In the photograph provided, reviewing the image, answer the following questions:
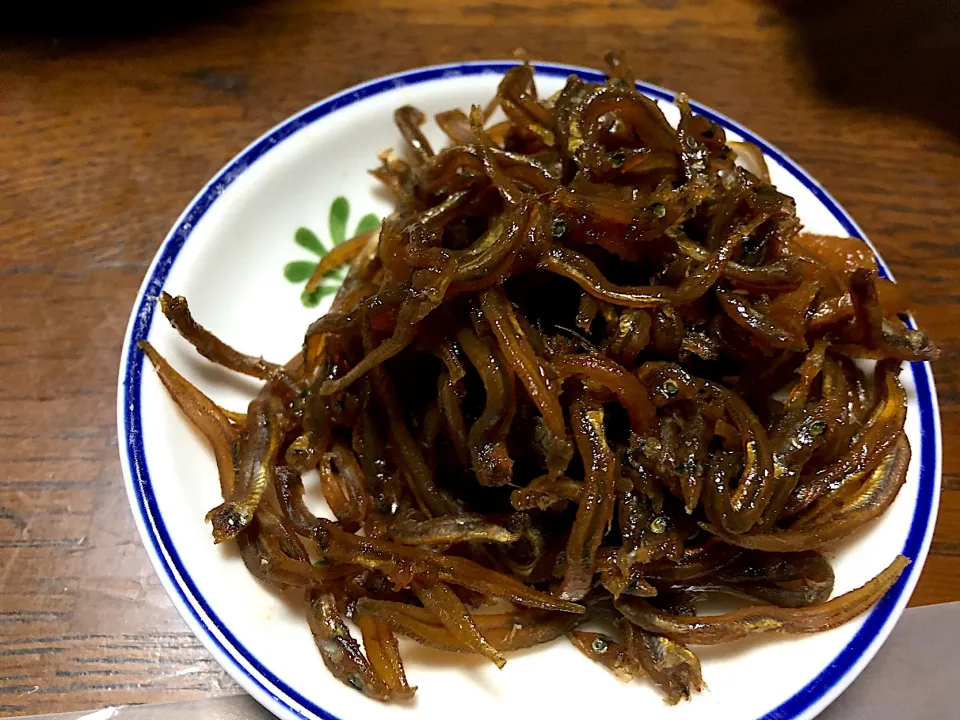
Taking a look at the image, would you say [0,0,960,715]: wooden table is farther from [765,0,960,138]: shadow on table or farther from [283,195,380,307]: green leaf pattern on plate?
[283,195,380,307]: green leaf pattern on plate

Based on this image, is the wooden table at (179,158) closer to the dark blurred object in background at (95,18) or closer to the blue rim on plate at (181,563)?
the dark blurred object in background at (95,18)

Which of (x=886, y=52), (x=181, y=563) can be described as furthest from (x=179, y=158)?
(x=886, y=52)

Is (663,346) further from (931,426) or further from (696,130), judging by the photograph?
(931,426)

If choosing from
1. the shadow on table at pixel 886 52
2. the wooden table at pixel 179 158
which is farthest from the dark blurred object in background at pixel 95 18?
the shadow on table at pixel 886 52

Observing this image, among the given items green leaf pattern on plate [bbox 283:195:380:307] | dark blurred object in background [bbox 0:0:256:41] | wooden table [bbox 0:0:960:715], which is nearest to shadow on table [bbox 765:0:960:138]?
wooden table [bbox 0:0:960:715]

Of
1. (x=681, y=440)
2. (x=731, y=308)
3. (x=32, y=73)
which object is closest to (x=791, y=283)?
(x=731, y=308)
